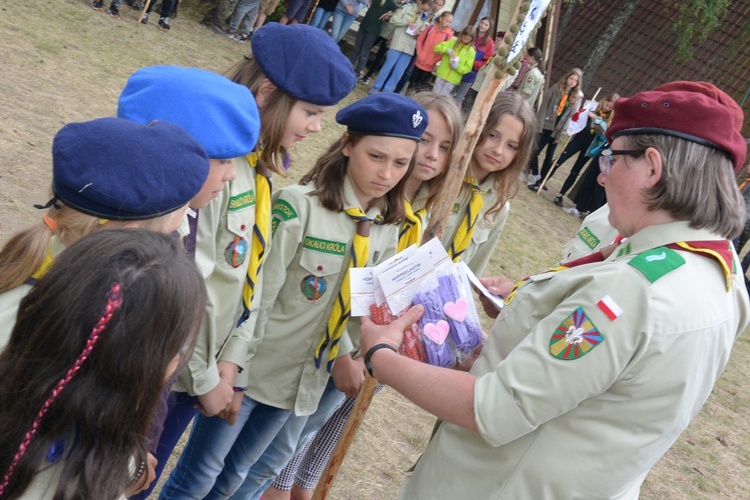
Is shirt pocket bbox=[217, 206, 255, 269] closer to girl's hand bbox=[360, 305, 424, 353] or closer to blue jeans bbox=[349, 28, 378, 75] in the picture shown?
girl's hand bbox=[360, 305, 424, 353]

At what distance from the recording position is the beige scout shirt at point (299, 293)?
104 inches

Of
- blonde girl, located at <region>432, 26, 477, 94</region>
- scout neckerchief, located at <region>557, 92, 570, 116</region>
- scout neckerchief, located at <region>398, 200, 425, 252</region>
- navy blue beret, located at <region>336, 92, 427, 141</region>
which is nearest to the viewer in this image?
navy blue beret, located at <region>336, 92, 427, 141</region>

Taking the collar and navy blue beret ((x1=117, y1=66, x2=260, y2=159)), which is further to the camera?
navy blue beret ((x1=117, y1=66, x2=260, y2=159))

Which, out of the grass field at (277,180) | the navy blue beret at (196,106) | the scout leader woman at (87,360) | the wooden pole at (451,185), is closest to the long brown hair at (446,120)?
the wooden pole at (451,185)

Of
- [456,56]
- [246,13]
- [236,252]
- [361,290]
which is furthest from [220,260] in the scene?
[246,13]

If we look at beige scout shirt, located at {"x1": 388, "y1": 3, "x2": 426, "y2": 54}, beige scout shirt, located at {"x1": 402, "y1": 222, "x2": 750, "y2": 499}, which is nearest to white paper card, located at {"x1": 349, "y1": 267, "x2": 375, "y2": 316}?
beige scout shirt, located at {"x1": 402, "y1": 222, "x2": 750, "y2": 499}

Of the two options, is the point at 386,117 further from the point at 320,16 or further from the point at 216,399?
the point at 320,16

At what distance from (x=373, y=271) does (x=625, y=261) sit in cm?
85

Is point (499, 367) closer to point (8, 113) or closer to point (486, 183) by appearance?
point (486, 183)

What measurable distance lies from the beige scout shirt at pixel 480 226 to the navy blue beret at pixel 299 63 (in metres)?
1.07

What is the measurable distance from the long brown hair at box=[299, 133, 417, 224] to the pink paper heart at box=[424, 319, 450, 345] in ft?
2.29

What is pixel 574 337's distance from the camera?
167cm

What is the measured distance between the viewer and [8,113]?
6.00 meters

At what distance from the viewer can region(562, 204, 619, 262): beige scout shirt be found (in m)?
3.23
